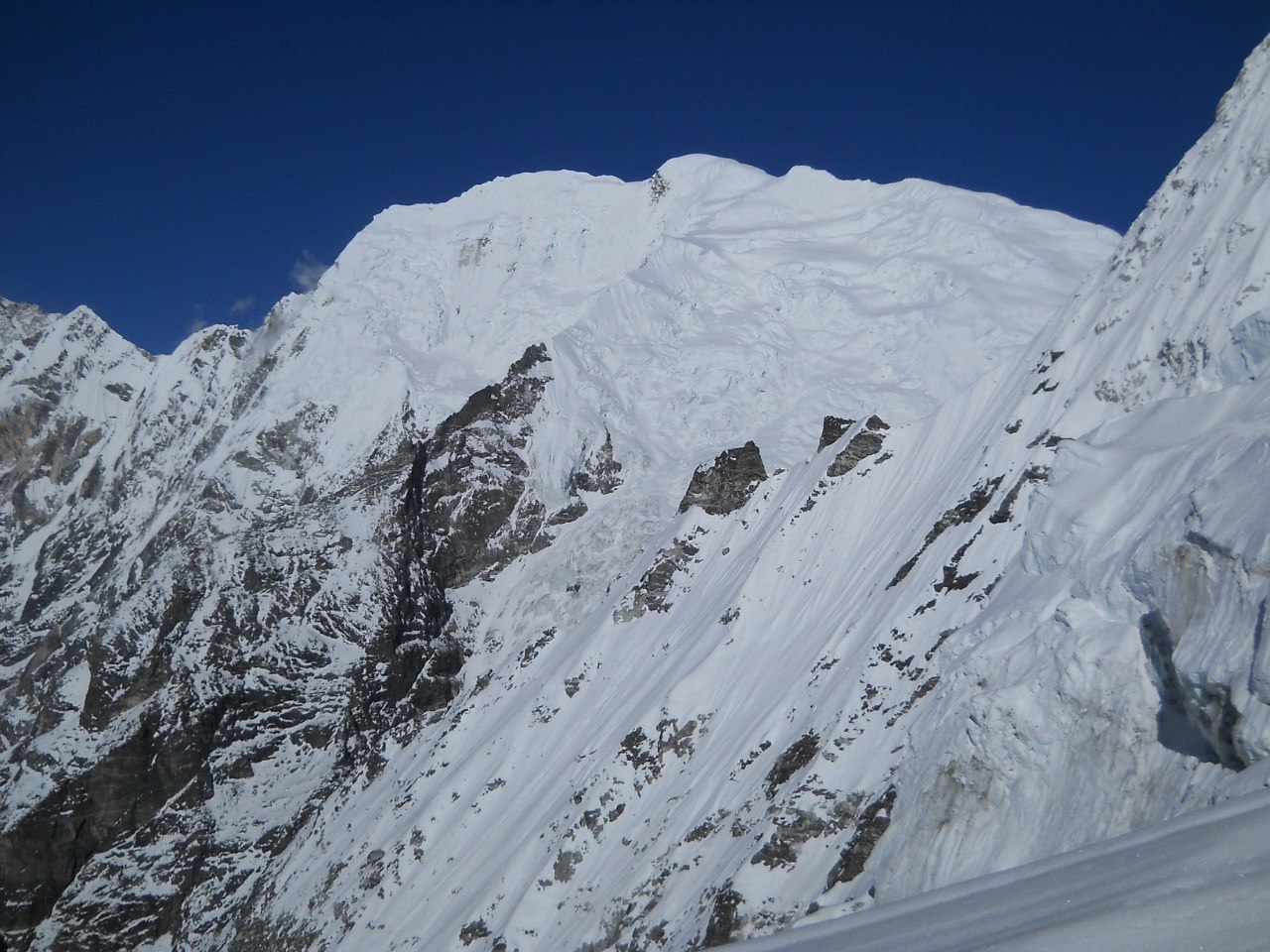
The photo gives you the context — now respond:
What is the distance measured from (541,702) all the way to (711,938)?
35526 millimetres

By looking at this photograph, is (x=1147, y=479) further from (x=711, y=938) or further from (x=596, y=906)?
(x=596, y=906)

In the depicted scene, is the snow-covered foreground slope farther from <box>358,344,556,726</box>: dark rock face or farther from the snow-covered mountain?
<box>358,344,556,726</box>: dark rock face

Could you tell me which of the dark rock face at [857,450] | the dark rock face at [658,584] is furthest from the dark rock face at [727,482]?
the dark rock face at [857,450]

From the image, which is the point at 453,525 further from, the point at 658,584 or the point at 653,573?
the point at 658,584

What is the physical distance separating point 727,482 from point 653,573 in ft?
32.4

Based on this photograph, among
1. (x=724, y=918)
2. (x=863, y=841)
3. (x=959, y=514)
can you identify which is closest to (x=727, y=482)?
(x=959, y=514)

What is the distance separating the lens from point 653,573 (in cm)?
7675

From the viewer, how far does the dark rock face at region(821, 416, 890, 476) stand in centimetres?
6631

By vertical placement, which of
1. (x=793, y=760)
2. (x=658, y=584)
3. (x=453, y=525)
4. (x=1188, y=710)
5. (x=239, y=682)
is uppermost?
(x=453, y=525)

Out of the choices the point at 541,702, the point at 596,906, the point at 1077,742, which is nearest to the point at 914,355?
the point at 541,702

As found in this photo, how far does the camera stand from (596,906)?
2110 inches

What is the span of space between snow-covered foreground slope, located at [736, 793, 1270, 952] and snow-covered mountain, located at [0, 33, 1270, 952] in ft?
28.8

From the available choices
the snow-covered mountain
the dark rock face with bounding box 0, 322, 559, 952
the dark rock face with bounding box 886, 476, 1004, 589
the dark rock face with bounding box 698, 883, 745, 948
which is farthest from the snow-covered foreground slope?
the dark rock face with bounding box 0, 322, 559, 952

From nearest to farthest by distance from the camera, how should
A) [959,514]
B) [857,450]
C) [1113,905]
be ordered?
[1113,905]
[959,514]
[857,450]
